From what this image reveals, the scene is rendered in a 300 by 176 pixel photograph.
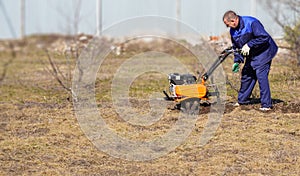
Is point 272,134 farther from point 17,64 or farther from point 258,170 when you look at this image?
point 17,64

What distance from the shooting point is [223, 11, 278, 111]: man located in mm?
7703

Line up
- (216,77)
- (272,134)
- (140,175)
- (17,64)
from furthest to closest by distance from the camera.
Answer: (17,64), (216,77), (272,134), (140,175)

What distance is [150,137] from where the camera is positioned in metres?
7.18

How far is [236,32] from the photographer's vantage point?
789cm

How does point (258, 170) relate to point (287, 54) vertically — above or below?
below

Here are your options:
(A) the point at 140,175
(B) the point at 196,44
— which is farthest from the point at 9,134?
(B) the point at 196,44

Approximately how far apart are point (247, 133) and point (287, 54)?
4634 millimetres

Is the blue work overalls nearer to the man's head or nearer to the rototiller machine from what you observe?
the man's head

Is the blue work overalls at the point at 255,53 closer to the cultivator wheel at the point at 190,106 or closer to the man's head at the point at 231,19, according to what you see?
the man's head at the point at 231,19

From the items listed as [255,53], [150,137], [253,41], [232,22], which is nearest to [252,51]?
[255,53]

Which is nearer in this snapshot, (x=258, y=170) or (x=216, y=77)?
(x=258, y=170)

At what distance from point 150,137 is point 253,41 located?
1862 millimetres

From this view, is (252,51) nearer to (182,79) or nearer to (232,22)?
(232,22)

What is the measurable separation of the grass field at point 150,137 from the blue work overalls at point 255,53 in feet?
0.96
